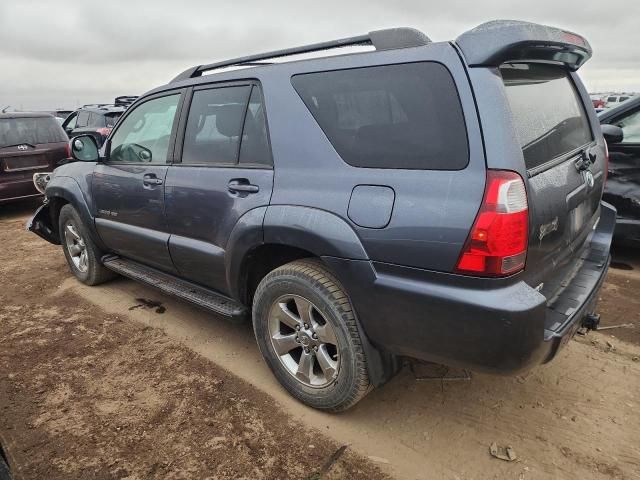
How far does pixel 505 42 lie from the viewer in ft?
6.25

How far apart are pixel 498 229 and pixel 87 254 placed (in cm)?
382

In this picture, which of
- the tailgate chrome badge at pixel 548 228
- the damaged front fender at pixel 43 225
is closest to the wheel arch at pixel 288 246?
the tailgate chrome badge at pixel 548 228

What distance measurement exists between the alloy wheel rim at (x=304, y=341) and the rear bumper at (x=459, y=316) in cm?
31

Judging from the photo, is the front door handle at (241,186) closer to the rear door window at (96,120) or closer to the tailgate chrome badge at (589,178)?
the tailgate chrome badge at (589,178)

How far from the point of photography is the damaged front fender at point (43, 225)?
4.86 meters

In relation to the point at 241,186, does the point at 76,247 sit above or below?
below

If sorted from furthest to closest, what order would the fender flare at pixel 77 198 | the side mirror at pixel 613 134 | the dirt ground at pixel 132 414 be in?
the fender flare at pixel 77 198, the side mirror at pixel 613 134, the dirt ground at pixel 132 414

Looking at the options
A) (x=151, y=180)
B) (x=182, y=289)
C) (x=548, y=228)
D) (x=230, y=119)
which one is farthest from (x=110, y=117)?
(x=548, y=228)

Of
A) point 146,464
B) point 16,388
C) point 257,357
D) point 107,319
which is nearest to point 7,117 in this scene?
point 107,319

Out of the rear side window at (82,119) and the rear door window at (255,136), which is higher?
the rear door window at (255,136)

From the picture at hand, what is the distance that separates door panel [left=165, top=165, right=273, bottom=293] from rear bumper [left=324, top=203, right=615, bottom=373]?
0.72 m

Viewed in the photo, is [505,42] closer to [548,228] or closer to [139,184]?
[548,228]

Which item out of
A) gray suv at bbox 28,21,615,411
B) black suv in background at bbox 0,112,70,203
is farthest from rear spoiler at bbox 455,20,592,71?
black suv in background at bbox 0,112,70,203

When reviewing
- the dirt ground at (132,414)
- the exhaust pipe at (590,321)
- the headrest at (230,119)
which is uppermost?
the headrest at (230,119)
